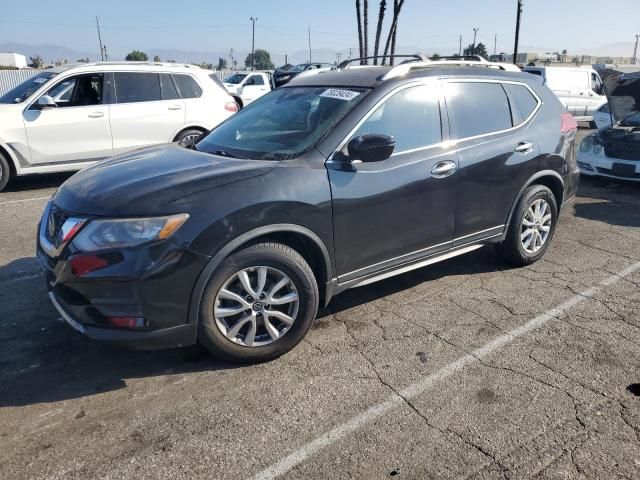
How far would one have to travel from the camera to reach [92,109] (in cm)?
812

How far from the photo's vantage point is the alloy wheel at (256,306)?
308cm

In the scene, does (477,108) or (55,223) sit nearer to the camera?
(55,223)

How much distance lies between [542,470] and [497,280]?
7.77 feet

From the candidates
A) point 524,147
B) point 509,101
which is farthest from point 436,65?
point 524,147

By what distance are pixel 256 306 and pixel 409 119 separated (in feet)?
5.77

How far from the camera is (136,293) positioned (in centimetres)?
281

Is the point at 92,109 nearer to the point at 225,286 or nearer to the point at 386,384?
the point at 225,286

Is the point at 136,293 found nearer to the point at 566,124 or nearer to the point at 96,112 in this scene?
the point at 566,124

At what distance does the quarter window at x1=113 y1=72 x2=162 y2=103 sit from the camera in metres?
8.39

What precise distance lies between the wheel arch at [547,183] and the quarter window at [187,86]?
6.25 metres

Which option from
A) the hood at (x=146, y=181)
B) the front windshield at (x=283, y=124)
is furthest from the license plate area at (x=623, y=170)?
the hood at (x=146, y=181)

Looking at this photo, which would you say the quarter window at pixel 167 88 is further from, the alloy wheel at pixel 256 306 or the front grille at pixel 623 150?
the front grille at pixel 623 150

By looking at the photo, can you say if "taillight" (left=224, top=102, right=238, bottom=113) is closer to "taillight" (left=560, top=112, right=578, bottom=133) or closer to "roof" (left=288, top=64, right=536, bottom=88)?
"roof" (left=288, top=64, right=536, bottom=88)

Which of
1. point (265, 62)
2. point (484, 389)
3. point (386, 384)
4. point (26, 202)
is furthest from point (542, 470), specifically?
point (265, 62)
